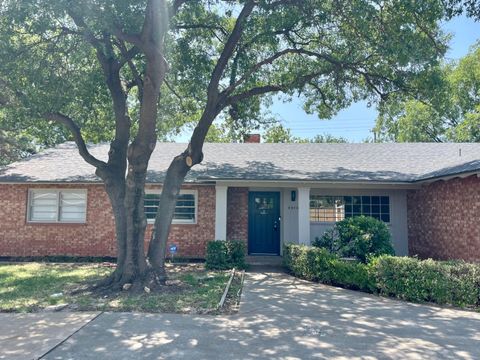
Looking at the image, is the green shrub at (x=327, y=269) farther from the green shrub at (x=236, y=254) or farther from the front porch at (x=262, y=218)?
the front porch at (x=262, y=218)

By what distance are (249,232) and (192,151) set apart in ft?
16.7

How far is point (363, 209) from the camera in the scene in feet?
45.2

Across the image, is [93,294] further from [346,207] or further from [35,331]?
[346,207]

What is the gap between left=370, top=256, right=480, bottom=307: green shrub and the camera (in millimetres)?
7555

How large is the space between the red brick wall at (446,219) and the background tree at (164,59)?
10.6ft

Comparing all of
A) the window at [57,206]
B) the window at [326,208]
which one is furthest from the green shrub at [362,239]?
the window at [57,206]

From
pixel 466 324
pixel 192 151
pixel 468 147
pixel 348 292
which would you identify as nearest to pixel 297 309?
pixel 348 292

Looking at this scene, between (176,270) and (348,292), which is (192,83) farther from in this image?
(348,292)

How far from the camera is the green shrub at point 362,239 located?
10336 mm

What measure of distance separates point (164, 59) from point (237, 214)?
6.50 metres

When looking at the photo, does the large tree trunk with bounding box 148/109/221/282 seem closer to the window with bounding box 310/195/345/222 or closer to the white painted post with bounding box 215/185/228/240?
the white painted post with bounding box 215/185/228/240

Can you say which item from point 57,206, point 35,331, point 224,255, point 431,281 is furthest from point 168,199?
point 431,281

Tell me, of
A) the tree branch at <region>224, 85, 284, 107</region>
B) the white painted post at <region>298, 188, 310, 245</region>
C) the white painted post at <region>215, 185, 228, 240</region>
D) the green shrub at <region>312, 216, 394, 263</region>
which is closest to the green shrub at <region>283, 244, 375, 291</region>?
the green shrub at <region>312, 216, 394, 263</region>

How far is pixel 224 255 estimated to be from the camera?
11398mm
